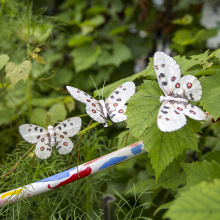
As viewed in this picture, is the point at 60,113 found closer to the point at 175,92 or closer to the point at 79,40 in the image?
the point at 175,92

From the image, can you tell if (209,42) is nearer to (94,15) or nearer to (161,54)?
(94,15)

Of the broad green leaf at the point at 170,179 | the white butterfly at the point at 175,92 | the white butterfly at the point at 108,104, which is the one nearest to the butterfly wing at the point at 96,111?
the white butterfly at the point at 108,104

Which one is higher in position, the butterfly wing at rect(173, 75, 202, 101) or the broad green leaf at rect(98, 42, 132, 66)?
the butterfly wing at rect(173, 75, 202, 101)

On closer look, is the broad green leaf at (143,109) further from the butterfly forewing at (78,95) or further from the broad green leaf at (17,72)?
the broad green leaf at (17,72)

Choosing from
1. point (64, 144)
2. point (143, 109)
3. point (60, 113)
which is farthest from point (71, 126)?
point (60, 113)

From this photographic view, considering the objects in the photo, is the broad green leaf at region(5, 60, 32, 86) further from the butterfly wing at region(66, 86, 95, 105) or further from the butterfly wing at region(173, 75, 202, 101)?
the butterfly wing at region(173, 75, 202, 101)

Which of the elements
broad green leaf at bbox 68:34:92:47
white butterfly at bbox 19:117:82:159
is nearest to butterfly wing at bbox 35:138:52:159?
white butterfly at bbox 19:117:82:159
